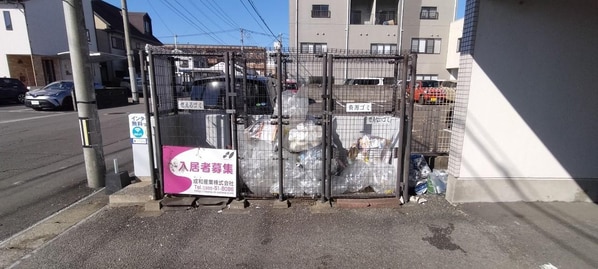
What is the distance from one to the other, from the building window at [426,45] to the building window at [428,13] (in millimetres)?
1814

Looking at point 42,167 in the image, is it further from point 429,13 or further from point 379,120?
point 429,13

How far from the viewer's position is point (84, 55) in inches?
174

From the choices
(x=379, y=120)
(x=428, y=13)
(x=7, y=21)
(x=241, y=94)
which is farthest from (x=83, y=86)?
(x=428, y=13)

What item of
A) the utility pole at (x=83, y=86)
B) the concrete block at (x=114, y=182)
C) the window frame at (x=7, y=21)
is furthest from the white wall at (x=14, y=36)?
the concrete block at (x=114, y=182)

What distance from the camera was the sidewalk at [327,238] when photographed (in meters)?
2.98

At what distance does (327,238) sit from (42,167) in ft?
19.5

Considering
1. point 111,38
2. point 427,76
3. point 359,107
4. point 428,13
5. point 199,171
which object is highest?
point 428,13

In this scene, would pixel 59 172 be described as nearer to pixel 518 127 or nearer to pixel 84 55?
pixel 84 55

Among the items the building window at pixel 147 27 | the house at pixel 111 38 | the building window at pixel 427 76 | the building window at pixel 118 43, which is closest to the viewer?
the building window at pixel 427 76

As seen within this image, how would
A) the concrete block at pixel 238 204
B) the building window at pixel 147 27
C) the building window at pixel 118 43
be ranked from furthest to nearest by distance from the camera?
the building window at pixel 147 27
the building window at pixel 118 43
the concrete block at pixel 238 204

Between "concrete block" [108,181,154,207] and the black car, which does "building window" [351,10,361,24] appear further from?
"concrete block" [108,181,154,207]

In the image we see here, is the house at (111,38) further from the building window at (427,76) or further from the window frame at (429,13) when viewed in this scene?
the building window at (427,76)

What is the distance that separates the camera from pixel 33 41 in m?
22.1

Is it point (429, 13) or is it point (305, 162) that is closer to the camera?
point (305, 162)
